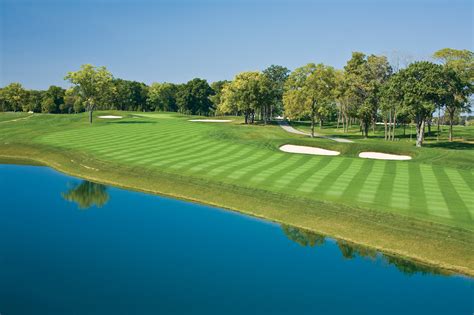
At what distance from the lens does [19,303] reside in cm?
1697

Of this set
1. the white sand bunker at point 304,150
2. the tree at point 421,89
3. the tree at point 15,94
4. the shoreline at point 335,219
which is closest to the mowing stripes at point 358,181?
the shoreline at point 335,219

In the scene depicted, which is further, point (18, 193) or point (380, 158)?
point (380, 158)

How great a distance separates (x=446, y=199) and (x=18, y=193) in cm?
3818

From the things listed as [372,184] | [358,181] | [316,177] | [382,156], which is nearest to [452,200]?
[372,184]

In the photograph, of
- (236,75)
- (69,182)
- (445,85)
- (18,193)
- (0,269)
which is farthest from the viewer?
(236,75)

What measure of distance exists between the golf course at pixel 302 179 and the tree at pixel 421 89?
39.4ft

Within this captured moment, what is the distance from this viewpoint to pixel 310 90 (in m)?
71.8

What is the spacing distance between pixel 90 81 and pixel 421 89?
64.6 meters

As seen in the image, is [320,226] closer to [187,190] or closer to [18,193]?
[187,190]

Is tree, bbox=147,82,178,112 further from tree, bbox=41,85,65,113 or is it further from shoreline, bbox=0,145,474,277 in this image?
shoreline, bbox=0,145,474,277

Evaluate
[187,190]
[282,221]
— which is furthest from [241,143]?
[282,221]

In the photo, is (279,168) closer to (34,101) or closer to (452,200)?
(452,200)

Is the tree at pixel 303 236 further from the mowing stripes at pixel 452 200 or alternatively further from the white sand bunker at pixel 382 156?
the white sand bunker at pixel 382 156

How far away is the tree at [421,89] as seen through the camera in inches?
2516
